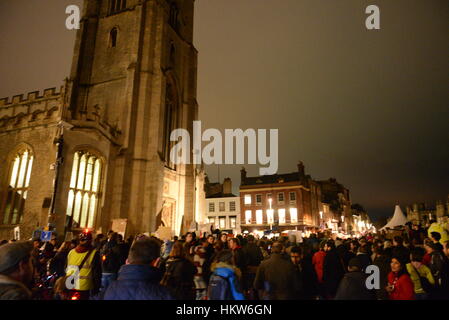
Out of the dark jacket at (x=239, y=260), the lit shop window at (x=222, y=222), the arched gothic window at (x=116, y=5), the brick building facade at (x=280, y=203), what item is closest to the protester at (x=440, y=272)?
the dark jacket at (x=239, y=260)

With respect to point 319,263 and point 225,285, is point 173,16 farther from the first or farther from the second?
point 225,285

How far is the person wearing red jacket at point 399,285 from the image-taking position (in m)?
4.91

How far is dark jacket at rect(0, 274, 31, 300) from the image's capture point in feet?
6.93

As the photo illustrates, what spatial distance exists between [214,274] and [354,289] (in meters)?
2.06

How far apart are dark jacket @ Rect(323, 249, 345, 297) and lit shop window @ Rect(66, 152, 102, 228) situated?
1630cm

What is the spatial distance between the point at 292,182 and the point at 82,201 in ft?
115

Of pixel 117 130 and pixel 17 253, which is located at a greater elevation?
pixel 117 130

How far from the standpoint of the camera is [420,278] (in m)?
5.57

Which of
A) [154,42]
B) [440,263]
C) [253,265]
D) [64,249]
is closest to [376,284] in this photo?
[440,263]

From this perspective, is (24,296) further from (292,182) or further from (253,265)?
(292,182)

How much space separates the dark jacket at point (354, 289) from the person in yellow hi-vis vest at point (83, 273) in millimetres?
4532

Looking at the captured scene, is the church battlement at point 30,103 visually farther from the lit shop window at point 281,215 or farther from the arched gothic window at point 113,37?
the lit shop window at point 281,215

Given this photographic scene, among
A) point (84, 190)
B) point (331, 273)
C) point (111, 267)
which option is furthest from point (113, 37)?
point (331, 273)
